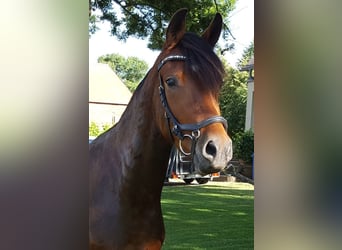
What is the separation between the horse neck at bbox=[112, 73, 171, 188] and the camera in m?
2.04

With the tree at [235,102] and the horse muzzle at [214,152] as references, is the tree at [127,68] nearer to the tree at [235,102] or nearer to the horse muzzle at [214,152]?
the tree at [235,102]

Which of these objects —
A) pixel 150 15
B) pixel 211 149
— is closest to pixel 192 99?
pixel 211 149

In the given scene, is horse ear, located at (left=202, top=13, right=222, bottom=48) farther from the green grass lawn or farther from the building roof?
the building roof

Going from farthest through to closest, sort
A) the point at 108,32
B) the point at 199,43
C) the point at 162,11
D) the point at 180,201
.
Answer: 1. the point at 180,201
2. the point at 108,32
3. the point at 162,11
4. the point at 199,43

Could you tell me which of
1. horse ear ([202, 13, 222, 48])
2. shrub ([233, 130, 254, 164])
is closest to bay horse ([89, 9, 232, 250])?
horse ear ([202, 13, 222, 48])

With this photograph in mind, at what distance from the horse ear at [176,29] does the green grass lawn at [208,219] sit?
10.9ft

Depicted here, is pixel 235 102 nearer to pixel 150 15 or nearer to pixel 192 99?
pixel 150 15

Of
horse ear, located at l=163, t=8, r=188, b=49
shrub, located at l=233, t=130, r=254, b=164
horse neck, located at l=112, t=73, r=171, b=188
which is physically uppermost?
horse ear, located at l=163, t=8, r=188, b=49

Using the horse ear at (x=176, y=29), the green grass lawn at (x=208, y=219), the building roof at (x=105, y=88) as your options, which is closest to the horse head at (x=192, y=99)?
the horse ear at (x=176, y=29)
